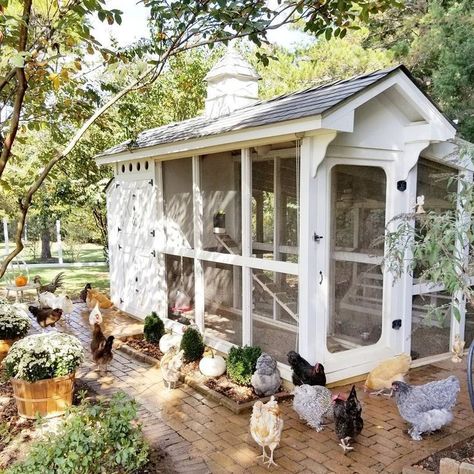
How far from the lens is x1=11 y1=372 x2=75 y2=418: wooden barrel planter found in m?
3.85

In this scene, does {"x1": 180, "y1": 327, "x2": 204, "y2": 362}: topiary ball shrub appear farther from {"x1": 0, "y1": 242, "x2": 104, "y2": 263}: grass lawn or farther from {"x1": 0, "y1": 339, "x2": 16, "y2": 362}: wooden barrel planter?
{"x1": 0, "y1": 242, "x2": 104, "y2": 263}: grass lawn

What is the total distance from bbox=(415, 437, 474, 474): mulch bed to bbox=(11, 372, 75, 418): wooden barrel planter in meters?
2.94

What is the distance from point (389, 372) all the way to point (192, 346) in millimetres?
2141

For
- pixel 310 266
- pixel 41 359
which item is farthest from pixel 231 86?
pixel 41 359

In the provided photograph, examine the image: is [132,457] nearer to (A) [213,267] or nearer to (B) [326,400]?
(B) [326,400]

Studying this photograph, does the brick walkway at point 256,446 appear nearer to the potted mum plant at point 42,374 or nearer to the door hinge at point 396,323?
the door hinge at point 396,323

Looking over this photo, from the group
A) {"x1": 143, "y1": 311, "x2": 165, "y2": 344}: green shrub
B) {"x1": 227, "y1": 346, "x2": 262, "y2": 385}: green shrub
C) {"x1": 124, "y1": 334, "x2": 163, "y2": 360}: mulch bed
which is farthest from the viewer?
{"x1": 143, "y1": 311, "x2": 165, "y2": 344}: green shrub

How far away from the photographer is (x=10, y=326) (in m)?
5.39

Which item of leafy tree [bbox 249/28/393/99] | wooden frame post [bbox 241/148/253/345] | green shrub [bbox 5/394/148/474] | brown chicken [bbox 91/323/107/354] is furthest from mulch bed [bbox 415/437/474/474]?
leafy tree [bbox 249/28/393/99]

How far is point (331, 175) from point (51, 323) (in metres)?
4.63

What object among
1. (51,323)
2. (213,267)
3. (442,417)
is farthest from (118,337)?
(442,417)

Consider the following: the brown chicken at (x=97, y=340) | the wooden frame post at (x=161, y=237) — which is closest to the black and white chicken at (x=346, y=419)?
the brown chicken at (x=97, y=340)

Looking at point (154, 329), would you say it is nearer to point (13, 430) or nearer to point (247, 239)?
point (247, 239)

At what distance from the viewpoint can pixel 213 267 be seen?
553 cm
